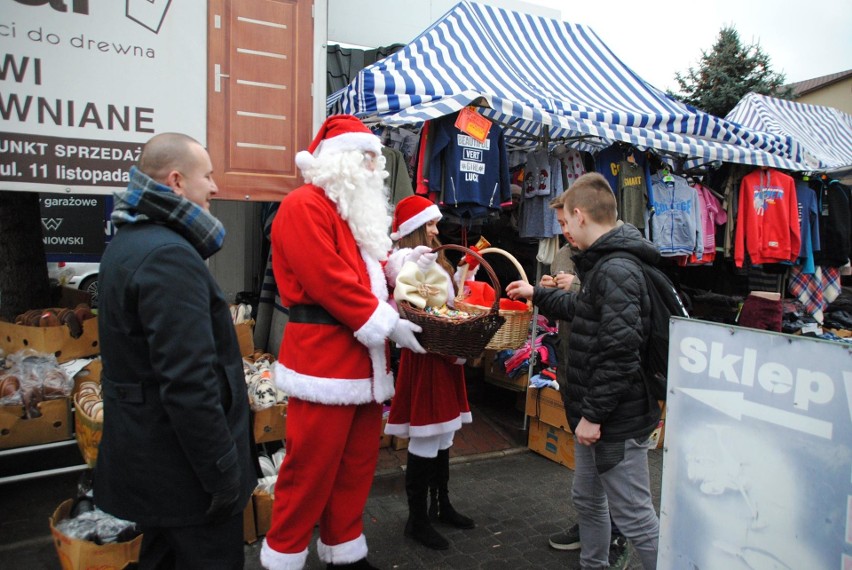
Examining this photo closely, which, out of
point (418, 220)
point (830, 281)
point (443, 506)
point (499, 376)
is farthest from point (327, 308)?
point (830, 281)

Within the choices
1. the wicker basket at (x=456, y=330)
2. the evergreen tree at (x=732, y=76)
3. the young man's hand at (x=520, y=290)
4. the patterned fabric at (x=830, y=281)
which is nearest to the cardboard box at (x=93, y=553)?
the wicker basket at (x=456, y=330)

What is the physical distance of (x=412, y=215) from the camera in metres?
3.35

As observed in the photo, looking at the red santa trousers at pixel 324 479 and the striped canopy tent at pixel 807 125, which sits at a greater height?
the striped canopy tent at pixel 807 125

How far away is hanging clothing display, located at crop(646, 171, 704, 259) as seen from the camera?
579 centimetres

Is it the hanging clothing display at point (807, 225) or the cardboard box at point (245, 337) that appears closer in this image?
the cardboard box at point (245, 337)

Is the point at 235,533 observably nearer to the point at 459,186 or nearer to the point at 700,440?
the point at 700,440

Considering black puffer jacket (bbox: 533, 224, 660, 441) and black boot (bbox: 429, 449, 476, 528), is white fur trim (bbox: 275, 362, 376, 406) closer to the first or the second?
black puffer jacket (bbox: 533, 224, 660, 441)

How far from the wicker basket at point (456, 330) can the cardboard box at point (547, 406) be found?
7.06ft

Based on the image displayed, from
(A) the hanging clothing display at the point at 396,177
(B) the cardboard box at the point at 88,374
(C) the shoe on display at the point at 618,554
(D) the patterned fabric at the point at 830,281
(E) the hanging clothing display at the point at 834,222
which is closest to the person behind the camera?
(C) the shoe on display at the point at 618,554

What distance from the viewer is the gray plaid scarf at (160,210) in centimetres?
176

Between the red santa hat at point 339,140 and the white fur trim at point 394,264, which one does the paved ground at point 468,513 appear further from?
the red santa hat at point 339,140

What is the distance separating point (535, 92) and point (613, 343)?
11.2 ft

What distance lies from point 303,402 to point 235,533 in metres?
0.71

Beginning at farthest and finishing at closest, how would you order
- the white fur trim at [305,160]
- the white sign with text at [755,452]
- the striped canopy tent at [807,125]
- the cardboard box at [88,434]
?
the striped canopy tent at [807,125] → the cardboard box at [88,434] → the white fur trim at [305,160] → the white sign with text at [755,452]
